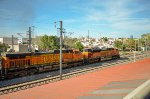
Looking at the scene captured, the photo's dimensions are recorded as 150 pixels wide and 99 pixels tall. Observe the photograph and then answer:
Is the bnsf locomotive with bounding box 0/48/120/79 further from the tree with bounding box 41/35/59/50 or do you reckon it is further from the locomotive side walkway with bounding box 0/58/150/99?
the tree with bounding box 41/35/59/50

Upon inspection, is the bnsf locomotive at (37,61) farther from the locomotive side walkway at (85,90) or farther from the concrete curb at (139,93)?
the concrete curb at (139,93)

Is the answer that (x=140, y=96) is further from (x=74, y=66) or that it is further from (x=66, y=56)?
(x=74, y=66)

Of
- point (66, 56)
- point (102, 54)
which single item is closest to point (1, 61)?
point (66, 56)

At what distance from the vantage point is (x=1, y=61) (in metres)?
27.4

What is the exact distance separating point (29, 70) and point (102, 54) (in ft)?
84.4

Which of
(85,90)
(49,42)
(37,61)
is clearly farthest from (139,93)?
(49,42)

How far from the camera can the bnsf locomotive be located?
27.6m

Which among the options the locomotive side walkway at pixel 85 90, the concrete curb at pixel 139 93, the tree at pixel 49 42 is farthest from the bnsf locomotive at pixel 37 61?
the tree at pixel 49 42

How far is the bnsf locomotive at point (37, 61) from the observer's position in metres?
27.6

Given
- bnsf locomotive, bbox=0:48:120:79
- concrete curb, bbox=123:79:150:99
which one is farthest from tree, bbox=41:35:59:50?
concrete curb, bbox=123:79:150:99

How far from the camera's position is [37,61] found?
107ft

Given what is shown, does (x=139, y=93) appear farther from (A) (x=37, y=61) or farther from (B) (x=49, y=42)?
(B) (x=49, y=42)

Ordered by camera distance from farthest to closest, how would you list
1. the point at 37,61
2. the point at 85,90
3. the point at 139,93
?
the point at 37,61 → the point at 85,90 → the point at 139,93

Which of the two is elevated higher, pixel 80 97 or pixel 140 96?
pixel 140 96
